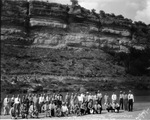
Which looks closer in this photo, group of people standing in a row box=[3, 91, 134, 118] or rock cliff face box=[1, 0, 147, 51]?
group of people standing in a row box=[3, 91, 134, 118]

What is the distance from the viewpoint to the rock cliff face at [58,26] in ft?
247

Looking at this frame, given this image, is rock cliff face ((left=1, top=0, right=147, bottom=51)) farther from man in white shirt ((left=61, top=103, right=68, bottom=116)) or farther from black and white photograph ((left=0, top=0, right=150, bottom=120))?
man in white shirt ((left=61, top=103, right=68, bottom=116))

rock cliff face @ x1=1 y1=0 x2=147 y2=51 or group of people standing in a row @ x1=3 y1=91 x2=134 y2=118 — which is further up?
rock cliff face @ x1=1 y1=0 x2=147 y2=51

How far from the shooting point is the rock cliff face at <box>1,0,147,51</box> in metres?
75.2

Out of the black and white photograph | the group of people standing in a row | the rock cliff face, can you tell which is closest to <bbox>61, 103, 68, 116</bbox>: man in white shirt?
the group of people standing in a row

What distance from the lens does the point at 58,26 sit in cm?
8088

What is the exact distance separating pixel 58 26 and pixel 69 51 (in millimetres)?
7968

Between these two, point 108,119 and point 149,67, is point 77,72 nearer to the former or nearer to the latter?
point 149,67

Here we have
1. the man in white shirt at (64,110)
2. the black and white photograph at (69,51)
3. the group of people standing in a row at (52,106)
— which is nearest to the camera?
the group of people standing in a row at (52,106)

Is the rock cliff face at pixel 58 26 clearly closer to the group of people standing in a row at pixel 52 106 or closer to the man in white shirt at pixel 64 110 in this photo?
the group of people standing in a row at pixel 52 106

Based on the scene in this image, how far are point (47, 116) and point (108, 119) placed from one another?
17.6ft

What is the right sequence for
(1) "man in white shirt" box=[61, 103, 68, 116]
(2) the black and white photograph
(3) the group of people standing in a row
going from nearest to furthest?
(3) the group of people standing in a row
(1) "man in white shirt" box=[61, 103, 68, 116]
(2) the black and white photograph

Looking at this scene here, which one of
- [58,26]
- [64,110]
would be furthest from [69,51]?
[64,110]

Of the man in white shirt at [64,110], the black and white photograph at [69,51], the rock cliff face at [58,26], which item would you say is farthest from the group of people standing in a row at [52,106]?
the rock cliff face at [58,26]
